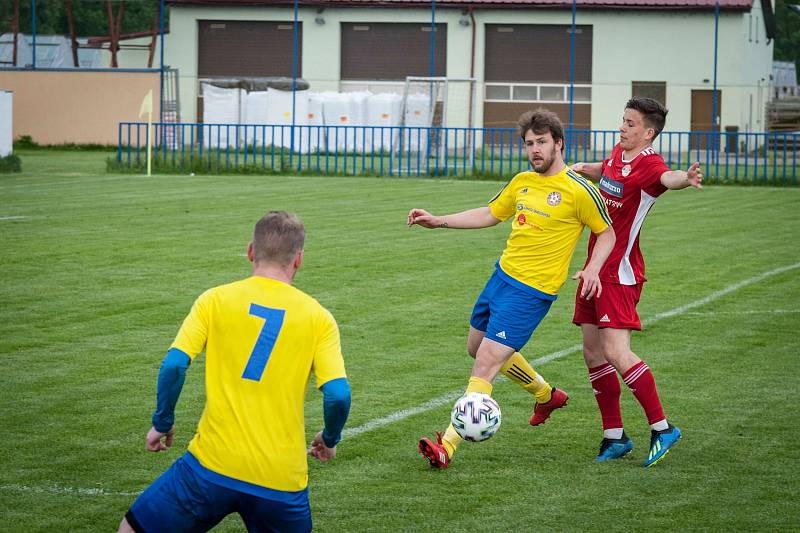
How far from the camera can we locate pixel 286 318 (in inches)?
154

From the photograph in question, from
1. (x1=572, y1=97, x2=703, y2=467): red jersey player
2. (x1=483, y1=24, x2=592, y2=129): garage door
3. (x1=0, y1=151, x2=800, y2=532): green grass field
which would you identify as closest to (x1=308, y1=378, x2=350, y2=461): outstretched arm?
(x1=0, y1=151, x2=800, y2=532): green grass field

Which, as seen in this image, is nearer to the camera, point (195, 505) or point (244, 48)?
point (195, 505)

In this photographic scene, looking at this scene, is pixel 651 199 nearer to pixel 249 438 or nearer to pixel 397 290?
pixel 249 438

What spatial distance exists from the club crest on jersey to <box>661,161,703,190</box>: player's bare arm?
60cm

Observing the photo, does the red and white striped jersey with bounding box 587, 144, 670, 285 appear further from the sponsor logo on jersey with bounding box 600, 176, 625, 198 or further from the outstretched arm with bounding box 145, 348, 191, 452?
the outstretched arm with bounding box 145, 348, 191, 452

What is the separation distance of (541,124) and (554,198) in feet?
1.34

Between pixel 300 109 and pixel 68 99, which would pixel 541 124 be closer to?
pixel 300 109

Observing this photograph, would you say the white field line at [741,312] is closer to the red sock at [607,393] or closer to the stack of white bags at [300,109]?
the red sock at [607,393]

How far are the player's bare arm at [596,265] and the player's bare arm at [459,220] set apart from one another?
2.13 feet

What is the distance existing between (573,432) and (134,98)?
1432 inches

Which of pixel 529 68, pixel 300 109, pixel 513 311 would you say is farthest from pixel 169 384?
pixel 529 68

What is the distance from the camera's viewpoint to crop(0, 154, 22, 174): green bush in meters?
27.4

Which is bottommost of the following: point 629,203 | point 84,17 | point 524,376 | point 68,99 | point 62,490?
point 62,490

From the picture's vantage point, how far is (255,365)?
3920mm
